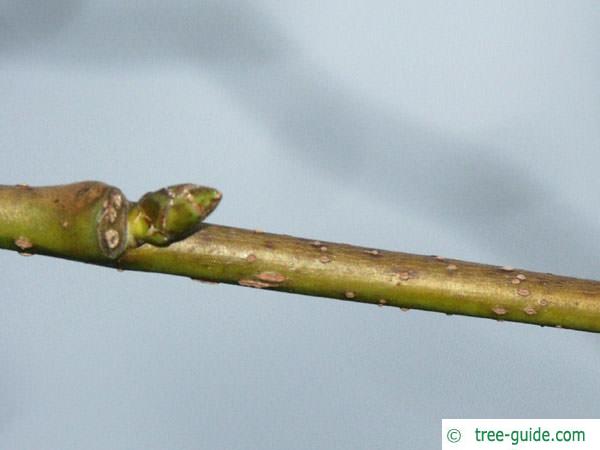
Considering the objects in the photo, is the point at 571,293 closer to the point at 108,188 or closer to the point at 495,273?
the point at 495,273

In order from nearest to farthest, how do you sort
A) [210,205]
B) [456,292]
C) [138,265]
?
[210,205], [138,265], [456,292]

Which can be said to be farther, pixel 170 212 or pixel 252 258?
pixel 252 258

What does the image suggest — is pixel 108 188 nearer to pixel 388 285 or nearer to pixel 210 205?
pixel 210 205

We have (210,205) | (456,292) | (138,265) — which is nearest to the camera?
(210,205)

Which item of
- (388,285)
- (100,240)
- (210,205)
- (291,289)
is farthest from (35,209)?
(388,285)

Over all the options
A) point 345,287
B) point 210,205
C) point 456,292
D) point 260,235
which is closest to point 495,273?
point 456,292

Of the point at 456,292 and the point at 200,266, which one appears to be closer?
the point at 200,266
